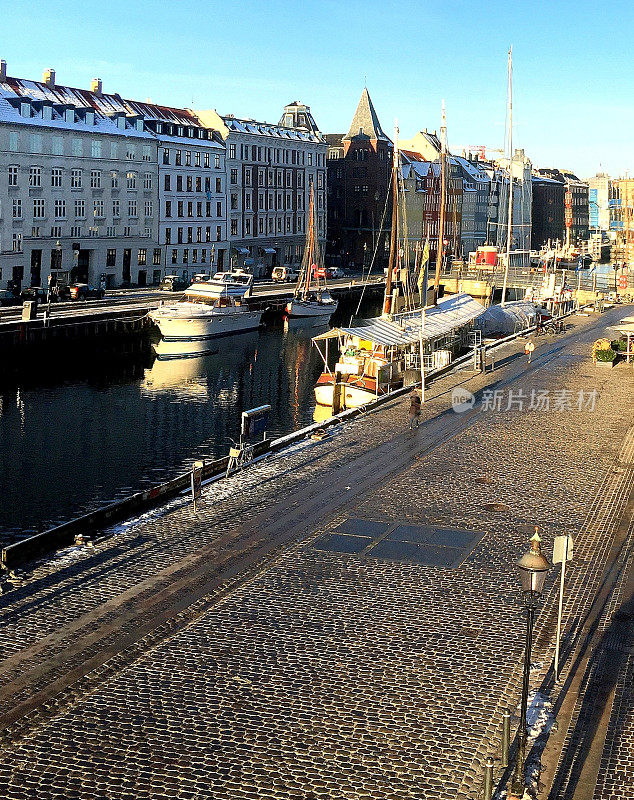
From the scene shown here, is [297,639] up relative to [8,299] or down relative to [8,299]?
down

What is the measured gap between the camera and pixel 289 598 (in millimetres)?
21781

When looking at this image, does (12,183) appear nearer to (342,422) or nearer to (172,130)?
(172,130)

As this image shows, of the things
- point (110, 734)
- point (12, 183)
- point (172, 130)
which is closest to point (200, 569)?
point (110, 734)

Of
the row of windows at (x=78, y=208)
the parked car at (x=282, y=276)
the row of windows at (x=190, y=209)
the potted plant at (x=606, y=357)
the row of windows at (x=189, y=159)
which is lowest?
the potted plant at (x=606, y=357)

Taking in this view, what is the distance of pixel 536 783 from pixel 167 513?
15516mm

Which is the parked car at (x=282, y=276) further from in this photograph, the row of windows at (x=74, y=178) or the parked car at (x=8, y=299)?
the parked car at (x=8, y=299)

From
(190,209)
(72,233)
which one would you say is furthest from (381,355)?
(190,209)

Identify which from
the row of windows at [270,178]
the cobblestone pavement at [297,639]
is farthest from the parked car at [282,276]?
the cobblestone pavement at [297,639]

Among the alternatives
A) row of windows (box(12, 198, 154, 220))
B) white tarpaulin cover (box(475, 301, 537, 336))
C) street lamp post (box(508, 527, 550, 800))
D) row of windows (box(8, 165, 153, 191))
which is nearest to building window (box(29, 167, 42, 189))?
row of windows (box(8, 165, 153, 191))

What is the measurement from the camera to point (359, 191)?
156625mm

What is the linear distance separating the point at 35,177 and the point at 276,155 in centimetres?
4579

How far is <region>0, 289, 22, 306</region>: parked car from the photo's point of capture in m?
78.3

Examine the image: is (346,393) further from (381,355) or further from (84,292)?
(84,292)

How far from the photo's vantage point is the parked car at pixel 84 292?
86.2 m
